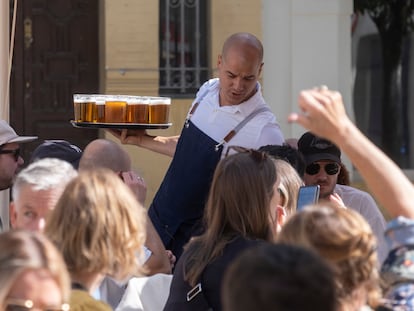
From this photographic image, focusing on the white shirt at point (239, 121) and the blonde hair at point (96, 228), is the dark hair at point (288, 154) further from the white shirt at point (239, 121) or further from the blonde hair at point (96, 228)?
the blonde hair at point (96, 228)

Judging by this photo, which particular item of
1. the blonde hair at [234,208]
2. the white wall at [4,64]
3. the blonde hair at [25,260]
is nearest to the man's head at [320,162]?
the blonde hair at [234,208]

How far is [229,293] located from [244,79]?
3.05 metres

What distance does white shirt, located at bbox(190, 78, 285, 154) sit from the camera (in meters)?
5.40

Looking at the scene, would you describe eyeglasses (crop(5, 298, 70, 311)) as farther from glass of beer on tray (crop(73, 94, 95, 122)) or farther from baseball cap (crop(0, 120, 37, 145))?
baseball cap (crop(0, 120, 37, 145))

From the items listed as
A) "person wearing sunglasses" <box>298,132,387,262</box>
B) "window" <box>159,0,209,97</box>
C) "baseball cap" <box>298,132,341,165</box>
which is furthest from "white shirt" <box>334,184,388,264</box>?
"window" <box>159,0,209,97</box>

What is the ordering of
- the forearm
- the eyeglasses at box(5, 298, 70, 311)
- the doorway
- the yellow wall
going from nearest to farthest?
the eyeglasses at box(5, 298, 70, 311), the forearm, the yellow wall, the doorway

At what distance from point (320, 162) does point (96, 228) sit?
2231 millimetres

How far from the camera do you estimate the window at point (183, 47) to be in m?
9.47

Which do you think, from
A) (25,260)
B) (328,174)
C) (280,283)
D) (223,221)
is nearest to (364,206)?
(328,174)

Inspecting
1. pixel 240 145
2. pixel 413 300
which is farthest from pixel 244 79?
pixel 413 300

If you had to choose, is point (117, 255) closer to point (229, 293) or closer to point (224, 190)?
point (224, 190)

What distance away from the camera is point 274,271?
2.41 metres

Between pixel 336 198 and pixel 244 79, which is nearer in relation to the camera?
pixel 336 198

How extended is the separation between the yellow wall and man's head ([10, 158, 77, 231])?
5190mm
